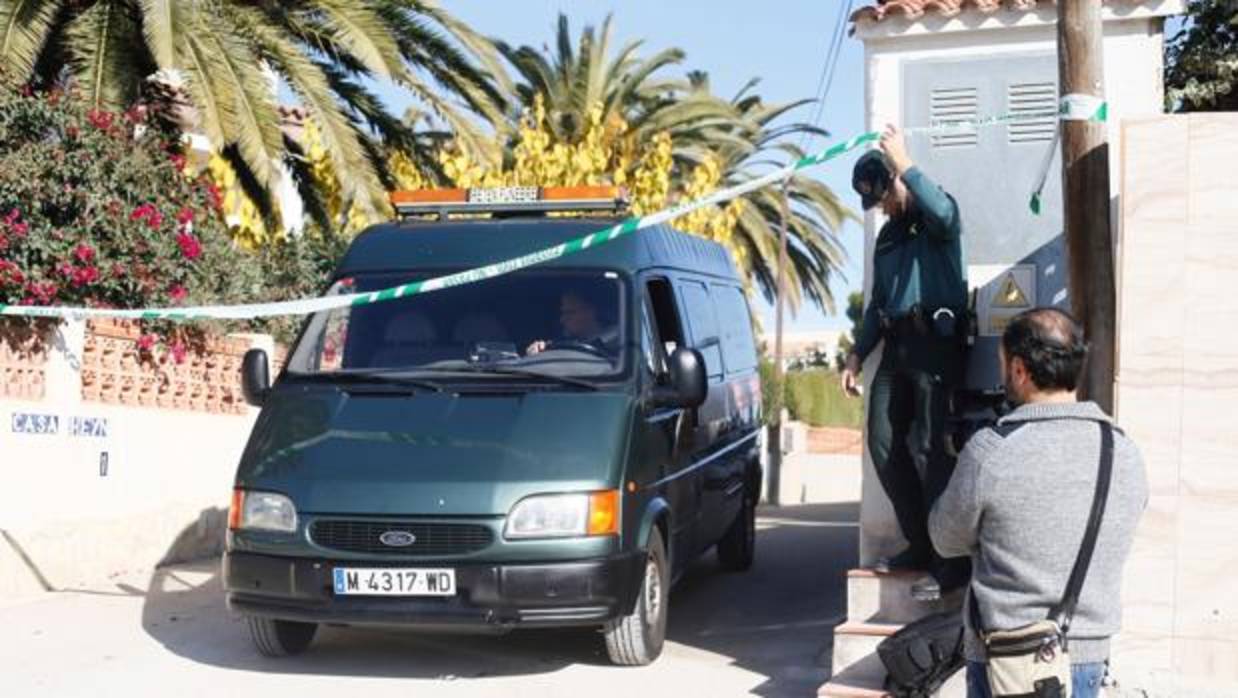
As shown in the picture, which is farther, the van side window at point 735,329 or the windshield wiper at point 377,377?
the van side window at point 735,329

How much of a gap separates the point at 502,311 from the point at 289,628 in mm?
1925

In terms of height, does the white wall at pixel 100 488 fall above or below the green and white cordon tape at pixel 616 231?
below

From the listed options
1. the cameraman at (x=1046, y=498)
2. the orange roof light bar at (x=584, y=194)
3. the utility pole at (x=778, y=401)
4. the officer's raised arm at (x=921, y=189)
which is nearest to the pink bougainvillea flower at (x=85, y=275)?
the orange roof light bar at (x=584, y=194)

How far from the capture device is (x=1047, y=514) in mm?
3311

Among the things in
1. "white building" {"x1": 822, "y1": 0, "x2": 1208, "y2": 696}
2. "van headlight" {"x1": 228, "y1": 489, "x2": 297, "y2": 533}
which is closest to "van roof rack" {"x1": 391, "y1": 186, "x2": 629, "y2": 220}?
"white building" {"x1": 822, "y1": 0, "x2": 1208, "y2": 696}

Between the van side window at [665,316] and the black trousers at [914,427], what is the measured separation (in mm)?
1598

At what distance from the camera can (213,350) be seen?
1144cm

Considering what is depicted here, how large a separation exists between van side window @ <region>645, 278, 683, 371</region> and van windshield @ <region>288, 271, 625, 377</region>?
0.39 meters

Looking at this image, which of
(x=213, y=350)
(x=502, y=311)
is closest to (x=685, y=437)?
(x=502, y=311)

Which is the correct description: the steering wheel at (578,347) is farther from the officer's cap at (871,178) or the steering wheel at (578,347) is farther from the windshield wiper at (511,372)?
the officer's cap at (871,178)

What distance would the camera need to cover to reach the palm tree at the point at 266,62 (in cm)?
1135

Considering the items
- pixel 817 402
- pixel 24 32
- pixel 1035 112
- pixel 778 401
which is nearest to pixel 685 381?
pixel 1035 112

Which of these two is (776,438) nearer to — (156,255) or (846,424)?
(846,424)

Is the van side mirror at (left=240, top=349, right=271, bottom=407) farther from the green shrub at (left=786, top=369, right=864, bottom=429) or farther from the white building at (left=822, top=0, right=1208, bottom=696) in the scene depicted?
the green shrub at (left=786, top=369, right=864, bottom=429)
